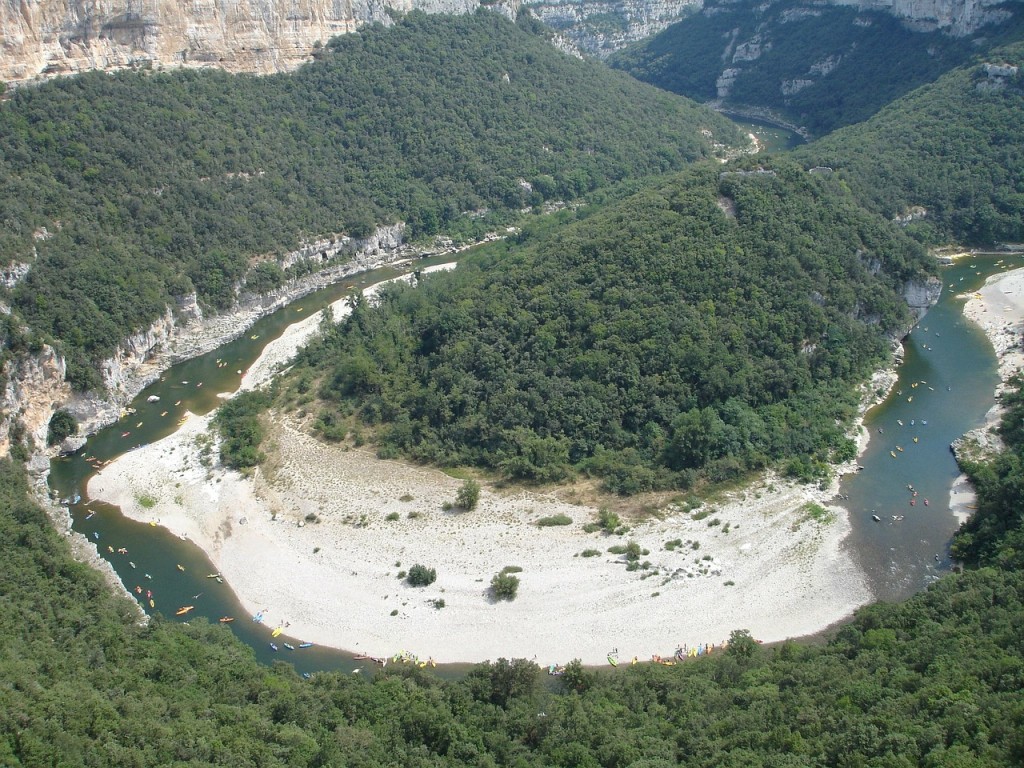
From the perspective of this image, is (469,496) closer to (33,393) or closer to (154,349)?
(33,393)

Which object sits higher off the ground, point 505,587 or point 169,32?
point 169,32

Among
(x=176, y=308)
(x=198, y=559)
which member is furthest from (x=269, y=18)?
(x=198, y=559)

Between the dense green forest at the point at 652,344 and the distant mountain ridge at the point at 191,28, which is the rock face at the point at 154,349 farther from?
the distant mountain ridge at the point at 191,28

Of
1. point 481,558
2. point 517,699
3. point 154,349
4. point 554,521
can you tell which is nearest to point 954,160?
point 554,521

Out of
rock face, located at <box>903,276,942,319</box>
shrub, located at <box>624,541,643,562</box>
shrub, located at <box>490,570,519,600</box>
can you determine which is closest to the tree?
shrub, located at <box>490,570,519,600</box>

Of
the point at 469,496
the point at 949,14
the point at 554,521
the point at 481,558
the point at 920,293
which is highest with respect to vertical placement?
the point at 949,14

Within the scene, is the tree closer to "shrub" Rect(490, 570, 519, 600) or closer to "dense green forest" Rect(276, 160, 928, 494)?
"dense green forest" Rect(276, 160, 928, 494)

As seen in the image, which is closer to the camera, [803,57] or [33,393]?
[33,393]

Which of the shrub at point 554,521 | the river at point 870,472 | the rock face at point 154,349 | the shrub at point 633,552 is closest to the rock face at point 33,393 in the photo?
the rock face at point 154,349
